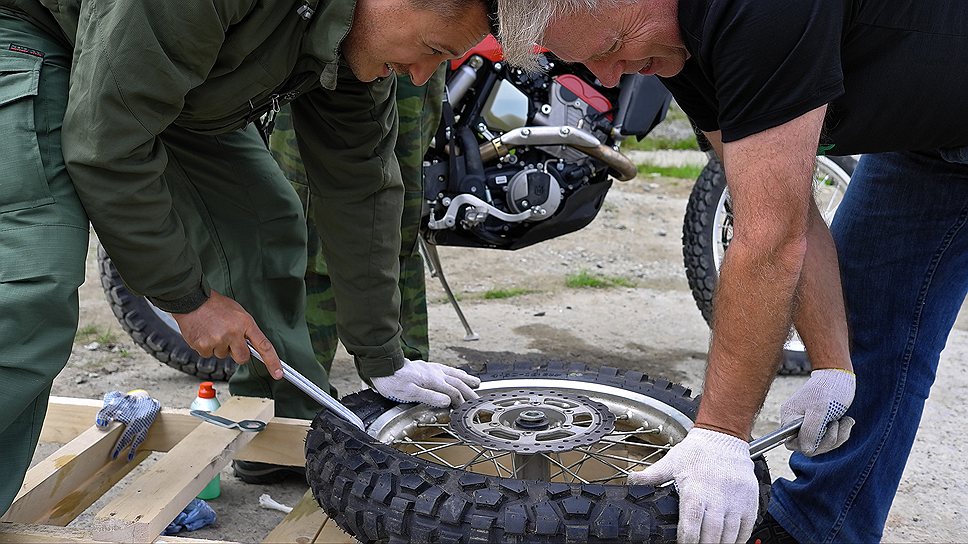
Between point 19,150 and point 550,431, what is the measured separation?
1.20 meters

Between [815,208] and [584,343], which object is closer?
[815,208]

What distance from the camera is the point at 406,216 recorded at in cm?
305

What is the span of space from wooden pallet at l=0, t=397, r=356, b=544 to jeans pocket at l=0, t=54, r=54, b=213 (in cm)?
63

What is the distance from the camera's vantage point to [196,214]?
2.52 m

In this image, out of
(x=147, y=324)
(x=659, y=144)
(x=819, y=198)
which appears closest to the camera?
(x=147, y=324)

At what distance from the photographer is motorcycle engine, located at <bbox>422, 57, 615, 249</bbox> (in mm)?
3484

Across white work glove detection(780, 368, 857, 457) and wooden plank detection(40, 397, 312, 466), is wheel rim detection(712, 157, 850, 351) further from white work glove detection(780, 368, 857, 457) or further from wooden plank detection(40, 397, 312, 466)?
wooden plank detection(40, 397, 312, 466)

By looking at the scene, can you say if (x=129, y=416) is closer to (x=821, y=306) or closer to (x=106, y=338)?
(x=821, y=306)

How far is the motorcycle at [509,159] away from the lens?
3480 mm

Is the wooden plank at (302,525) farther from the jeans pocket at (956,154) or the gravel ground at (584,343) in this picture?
the jeans pocket at (956,154)

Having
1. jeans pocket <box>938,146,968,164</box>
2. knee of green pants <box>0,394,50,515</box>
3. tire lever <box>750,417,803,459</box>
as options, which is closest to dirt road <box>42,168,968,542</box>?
knee of green pants <box>0,394,50,515</box>

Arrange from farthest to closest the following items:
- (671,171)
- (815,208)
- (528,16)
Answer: (671,171)
(815,208)
(528,16)

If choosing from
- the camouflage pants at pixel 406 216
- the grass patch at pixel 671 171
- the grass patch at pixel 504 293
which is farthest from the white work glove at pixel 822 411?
the grass patch at pixel 671 171

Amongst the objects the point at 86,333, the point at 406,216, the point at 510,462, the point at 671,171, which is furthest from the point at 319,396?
the point at 671,171
